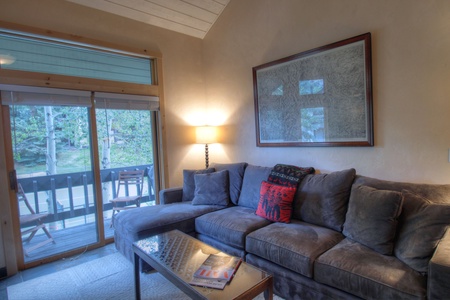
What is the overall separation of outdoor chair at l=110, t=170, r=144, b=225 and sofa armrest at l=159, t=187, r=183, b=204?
1.47ft

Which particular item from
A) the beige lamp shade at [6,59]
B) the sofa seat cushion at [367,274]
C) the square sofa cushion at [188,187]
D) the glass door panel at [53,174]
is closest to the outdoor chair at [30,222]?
the glass door panel at [53,174]

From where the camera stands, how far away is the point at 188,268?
5.25 feet

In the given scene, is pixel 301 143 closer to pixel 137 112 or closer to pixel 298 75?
pixel 298 75

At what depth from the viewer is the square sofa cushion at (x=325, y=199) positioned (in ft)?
7.28

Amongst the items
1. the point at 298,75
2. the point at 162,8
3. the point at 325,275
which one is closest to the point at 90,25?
the point at 162,8

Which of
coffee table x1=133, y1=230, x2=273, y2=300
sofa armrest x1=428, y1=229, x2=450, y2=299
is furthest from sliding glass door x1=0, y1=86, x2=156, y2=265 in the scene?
sofa armrest x1=428, y1=229, x2=450, y2=299

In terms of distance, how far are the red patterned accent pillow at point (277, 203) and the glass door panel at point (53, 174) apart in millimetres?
2177

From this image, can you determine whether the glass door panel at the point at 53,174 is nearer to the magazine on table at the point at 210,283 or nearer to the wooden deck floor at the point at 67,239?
the wooden deck floor at the point at 67,239

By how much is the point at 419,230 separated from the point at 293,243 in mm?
818

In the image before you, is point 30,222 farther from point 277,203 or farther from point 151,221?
point 277,203

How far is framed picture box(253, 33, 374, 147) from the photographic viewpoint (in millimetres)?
2387

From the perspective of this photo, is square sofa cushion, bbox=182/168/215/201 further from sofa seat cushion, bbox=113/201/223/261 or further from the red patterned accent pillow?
the red patterned accent pillow

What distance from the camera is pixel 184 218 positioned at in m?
2.73


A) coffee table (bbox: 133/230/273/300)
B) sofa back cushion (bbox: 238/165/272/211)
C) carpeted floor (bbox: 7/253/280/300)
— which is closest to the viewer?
coffee table (bbox: 133/230/273/300)
